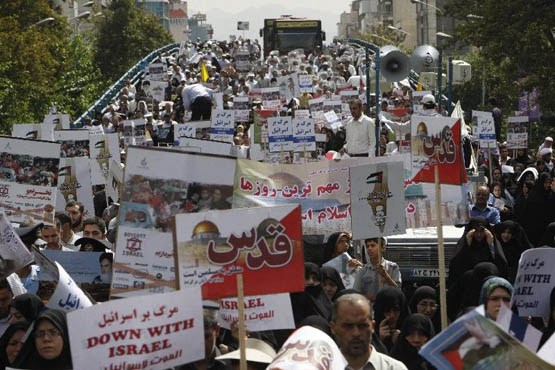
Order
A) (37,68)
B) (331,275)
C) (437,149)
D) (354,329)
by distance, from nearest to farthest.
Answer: (354,329), (331,275), (437,149), (37,68)

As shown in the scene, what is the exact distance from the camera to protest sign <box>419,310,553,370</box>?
6.36 meters

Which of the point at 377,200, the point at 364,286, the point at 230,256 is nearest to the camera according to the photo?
the point at 230,256

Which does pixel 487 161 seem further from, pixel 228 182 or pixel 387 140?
pixel 228 182

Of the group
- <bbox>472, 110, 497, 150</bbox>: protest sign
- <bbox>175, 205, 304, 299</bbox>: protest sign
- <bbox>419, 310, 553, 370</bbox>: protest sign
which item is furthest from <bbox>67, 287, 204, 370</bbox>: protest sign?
<bbox>472, 110, 497, 150</bbox>: protest sign

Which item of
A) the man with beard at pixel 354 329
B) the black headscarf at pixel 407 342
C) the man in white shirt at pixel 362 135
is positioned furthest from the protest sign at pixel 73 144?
the man with beard at pixel 354 329

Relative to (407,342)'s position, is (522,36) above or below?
above

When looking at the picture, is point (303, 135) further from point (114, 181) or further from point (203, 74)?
point (203, 74)

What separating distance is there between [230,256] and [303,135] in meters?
16.5

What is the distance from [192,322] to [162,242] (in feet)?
7.96

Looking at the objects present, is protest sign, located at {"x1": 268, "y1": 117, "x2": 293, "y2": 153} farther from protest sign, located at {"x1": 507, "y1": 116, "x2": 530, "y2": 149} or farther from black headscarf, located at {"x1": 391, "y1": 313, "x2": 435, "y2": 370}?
black headscarf, located at {"x1": 391, "y1": 313, "x2": 435, "y2": 370}

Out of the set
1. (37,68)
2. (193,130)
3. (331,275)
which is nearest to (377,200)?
(331,275)

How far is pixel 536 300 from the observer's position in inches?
398

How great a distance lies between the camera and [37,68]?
41219mm

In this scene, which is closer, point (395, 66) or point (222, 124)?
point (395, 66)
